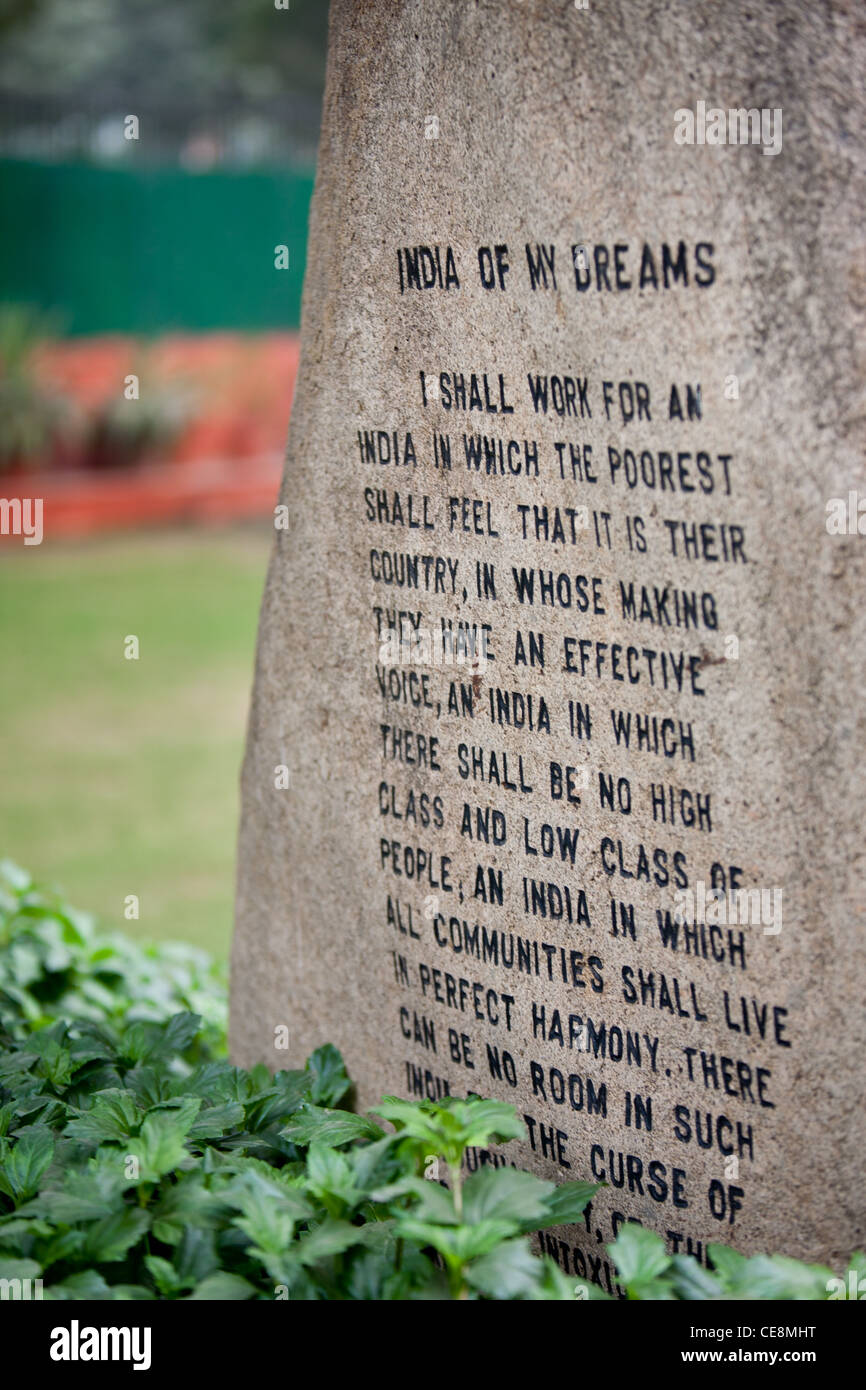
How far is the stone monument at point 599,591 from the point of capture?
2014 millimetres

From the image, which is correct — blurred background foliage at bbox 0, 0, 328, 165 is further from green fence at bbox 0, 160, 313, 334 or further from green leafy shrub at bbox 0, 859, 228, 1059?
green leafy shrub at bbox 0, 859, 228, 1059

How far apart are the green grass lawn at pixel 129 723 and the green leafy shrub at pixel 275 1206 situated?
8.37 ft

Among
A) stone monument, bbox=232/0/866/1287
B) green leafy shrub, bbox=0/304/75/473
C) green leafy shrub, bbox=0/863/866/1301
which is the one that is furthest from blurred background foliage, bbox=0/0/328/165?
green leafy shrub, bbox=0/863/866/1301

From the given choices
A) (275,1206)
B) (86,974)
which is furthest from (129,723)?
(275,1206)

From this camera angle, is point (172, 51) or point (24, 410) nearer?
point (24, 410)

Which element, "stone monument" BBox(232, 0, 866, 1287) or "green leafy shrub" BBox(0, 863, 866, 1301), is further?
"stone monument" BBox(232, 0, 866, 1287)

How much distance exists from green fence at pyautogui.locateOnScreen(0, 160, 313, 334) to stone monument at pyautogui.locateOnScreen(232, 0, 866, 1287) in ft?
37.6

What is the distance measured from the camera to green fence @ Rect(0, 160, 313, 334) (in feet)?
45.3

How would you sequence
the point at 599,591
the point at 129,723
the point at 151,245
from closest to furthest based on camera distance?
the point at 599,591
the point at 129,723
the point at 151,245

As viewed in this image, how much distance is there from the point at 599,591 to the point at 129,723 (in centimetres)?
530

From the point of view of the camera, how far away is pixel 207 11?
953 inches

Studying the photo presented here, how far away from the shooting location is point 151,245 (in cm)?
1455

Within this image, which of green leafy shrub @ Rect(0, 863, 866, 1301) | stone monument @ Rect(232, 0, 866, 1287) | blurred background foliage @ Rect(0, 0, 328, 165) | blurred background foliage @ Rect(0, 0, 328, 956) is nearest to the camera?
green leafy shrub @ Rect(0, 863, 866, 1301)

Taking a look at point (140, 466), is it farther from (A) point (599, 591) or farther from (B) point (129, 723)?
(A) point (599, 591)
